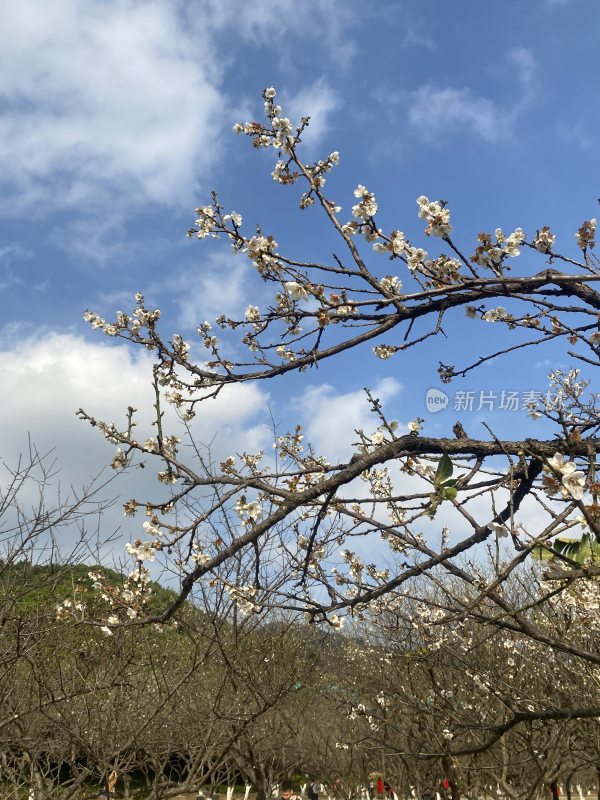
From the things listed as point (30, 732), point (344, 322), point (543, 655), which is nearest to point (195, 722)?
point (30, 732)

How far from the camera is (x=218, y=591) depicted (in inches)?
293

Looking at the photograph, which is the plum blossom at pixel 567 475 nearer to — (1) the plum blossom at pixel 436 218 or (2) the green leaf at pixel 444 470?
(2) the green leaf at pixel 444 470

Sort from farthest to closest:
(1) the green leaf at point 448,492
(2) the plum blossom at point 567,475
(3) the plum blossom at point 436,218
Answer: (3) the plum blossom at point 436,218 → (1) the green leaf at point 448,492 → (2) the plum blossom at point 567,475

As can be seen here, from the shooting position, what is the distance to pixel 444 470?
2291 millimetres

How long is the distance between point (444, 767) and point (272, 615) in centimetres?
322

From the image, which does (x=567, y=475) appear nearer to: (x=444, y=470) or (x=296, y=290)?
(x=444, y=470)

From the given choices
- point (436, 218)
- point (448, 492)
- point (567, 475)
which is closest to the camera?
point (567, 475)

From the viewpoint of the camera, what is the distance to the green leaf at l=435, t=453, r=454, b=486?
2.27 metres

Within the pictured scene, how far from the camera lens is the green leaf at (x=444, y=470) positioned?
2271 mm

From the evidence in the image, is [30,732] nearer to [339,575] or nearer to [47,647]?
[47,647]

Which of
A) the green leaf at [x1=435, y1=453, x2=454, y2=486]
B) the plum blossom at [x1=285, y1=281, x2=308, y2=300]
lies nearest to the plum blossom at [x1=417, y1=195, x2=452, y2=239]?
the plum blossom at [x1=285, y1=281, x2=308, y2=300]

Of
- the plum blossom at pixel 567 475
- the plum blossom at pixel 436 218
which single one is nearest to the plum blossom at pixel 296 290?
the plum blossom at pixel 436 218

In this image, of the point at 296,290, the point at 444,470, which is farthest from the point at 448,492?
the point at 296,290

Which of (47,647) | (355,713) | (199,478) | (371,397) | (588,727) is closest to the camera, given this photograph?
(199,478)
